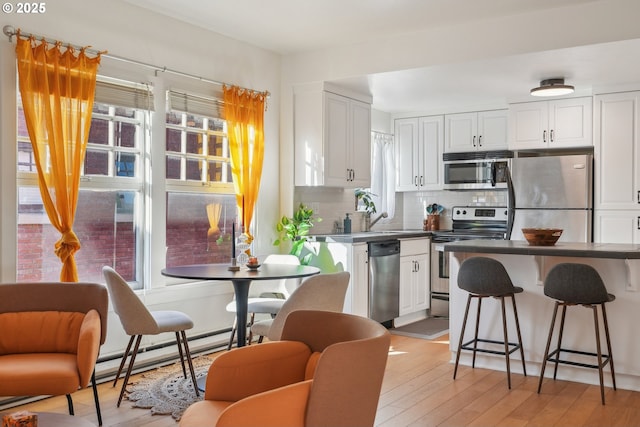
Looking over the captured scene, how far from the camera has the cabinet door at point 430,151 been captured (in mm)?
7066

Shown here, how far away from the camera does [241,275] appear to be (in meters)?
3.73

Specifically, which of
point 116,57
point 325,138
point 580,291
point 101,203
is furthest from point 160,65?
point 580,291

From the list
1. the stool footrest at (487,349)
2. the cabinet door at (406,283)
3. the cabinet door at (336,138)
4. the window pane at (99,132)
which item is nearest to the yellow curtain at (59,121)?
the window pane at (99,132)

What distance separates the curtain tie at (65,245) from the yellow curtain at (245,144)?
165 cm

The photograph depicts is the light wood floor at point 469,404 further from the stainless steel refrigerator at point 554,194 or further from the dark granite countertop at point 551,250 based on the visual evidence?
the stainless steel refrigerator at point 554,194

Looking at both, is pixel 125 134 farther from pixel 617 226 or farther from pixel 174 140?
pixel 617 226

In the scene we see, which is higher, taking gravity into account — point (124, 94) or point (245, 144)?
point (124, 94)

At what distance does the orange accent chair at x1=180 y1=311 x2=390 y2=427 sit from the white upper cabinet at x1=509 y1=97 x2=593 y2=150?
4465 mm

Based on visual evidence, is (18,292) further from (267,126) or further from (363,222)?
(363,222)

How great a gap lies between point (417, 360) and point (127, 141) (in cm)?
277

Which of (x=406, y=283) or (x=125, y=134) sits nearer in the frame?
(x=125, y=134)

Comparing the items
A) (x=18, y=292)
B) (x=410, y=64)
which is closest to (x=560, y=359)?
(x=410, y=64)

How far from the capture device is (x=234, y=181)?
17.0ft

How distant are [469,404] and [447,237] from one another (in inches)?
125
